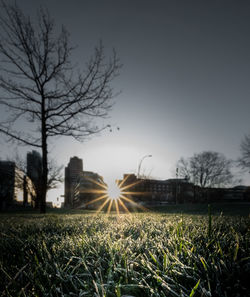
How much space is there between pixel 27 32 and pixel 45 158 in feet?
22.4

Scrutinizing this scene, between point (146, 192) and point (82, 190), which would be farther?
point (82, 190)

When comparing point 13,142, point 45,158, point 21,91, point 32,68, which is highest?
point 32,68

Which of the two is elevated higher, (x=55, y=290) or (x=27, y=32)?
(x=27, y=32)

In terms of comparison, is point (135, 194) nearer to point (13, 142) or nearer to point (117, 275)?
point (13, 142)

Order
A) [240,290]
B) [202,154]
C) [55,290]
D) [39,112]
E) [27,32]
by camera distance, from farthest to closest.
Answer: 1. [202,154]
2. [39,112]
3. [27,32]
4. [55,290]
5. [240,290]

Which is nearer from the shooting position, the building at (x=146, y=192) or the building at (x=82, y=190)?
the building at (x=146, y=192)

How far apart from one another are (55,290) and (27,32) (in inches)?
469

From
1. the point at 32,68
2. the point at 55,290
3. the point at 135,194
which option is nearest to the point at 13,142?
the point at 32,68

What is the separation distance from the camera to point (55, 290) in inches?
30.3

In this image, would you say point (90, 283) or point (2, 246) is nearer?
point (90, 283)

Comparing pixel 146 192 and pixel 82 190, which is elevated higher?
pixel 146 192

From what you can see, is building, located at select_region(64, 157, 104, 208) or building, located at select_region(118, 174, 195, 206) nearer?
building, located at select_region(118, 174, 195, 206)

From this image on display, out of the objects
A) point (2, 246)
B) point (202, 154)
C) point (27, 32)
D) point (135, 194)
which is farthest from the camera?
point (202, 154)

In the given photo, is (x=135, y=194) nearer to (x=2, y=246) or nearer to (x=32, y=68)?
(x=32, y=68)
